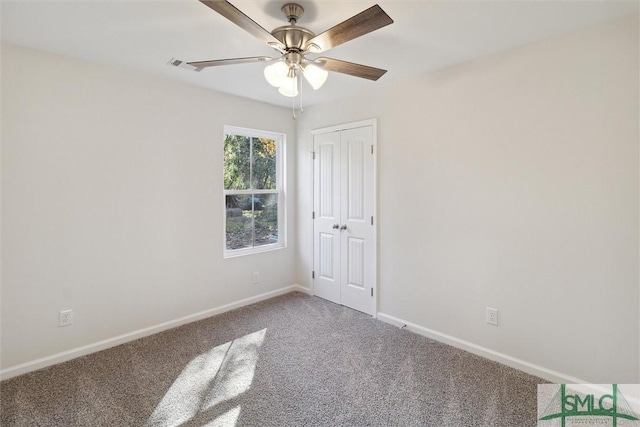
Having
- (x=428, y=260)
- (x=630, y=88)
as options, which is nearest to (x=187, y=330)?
(x=428, y=260)

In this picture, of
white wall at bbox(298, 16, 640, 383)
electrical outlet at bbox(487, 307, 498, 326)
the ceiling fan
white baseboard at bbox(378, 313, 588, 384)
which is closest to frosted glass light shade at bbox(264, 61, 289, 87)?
the ceiling fan

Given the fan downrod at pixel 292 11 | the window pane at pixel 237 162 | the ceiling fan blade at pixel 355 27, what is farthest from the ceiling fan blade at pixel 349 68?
the window pane at pixel 237 162

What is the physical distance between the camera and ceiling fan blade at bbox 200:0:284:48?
4.33ft

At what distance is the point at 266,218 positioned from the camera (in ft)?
13.2

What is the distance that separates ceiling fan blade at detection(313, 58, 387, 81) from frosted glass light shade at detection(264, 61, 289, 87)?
0.19 metres

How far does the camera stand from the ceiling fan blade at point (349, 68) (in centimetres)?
190

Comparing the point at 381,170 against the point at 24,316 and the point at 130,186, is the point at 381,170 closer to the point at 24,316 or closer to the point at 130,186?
the point at 130,186

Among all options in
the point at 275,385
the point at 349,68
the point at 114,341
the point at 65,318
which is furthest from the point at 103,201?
the point at 349,68

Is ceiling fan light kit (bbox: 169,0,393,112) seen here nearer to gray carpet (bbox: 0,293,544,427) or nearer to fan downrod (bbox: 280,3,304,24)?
fan downrod (bbox: 280,3,304,24)

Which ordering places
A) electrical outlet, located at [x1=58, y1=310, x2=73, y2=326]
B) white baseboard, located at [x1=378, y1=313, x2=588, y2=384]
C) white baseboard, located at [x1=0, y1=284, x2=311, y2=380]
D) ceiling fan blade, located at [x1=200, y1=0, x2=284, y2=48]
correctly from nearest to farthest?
ceiling fan blade, located at [x1=200, y1=0, x2=284, y2=48] → white baseboard, located at [x1=378, y1=313, x2=588, y2=384] → white baseboard, located at [x1=0, y1=284, x2=311, y2=380] → electrical outlet, located at [x1=58, y1=310, x2=73, y2=326]

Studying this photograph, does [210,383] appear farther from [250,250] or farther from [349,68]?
[349,68]
